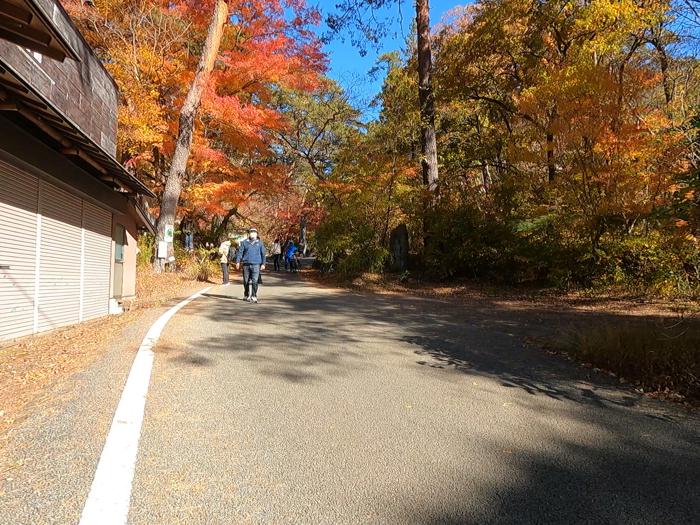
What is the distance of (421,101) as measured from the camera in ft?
59.2

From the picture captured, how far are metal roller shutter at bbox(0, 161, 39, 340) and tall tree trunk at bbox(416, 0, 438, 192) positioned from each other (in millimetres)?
13299

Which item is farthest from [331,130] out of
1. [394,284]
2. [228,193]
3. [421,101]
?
[394,284]

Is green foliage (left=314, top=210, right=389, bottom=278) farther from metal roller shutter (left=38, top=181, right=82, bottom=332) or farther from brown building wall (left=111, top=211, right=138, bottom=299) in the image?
metal roller shutter (left=38, top=181, right=82, bottom=332)

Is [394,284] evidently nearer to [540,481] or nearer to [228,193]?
A: [228,193]

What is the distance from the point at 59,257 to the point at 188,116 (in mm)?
10496

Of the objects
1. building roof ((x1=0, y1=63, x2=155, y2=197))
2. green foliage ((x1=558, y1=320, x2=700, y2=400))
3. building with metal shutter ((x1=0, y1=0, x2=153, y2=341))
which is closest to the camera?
green foliage ((x1=558, y1=320, x2=700, y2=400))

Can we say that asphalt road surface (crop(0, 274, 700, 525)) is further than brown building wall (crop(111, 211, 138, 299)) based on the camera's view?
No

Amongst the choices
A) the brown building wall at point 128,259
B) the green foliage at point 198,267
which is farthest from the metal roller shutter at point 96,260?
the green foliage at point 198,267

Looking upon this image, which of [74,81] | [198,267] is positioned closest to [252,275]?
[74,81]

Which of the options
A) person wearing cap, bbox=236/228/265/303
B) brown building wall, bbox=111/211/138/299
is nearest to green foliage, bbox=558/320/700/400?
person wearing cap, bbox=236/228/265/303

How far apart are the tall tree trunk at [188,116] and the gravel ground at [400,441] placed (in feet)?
41.6

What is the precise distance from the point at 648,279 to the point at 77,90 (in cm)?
1418

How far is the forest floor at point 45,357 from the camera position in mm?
4332

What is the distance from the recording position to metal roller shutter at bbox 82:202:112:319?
9.55 m
